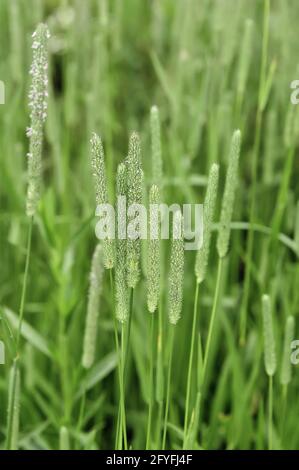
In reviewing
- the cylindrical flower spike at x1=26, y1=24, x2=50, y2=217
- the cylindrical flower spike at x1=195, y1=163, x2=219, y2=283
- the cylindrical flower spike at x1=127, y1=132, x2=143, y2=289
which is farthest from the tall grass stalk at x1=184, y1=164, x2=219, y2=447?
the cylindrical flower spike at x1=26, y1=24, x2=50, y2=217

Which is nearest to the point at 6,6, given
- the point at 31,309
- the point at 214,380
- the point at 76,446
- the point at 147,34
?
the point at 147,34

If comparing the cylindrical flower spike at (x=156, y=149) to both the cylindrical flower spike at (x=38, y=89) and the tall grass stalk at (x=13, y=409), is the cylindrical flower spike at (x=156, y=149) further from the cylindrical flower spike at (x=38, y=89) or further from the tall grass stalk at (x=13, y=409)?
the tall grass stalk at (x=13, y=409)

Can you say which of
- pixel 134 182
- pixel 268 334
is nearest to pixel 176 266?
pixel 134 182

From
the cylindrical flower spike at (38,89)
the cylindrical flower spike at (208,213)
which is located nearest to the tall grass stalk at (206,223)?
the cylindrical flower spike at (208,213)

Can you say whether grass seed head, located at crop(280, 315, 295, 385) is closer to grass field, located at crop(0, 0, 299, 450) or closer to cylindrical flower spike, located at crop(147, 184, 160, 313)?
grass field, located at crop(0, 0, 299, 450)

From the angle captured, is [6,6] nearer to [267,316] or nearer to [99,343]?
[99,343]

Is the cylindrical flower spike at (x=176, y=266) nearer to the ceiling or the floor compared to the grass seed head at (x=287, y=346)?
nearer to the ceiling
